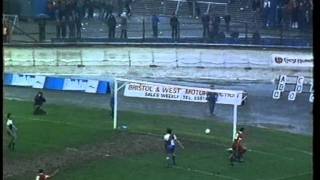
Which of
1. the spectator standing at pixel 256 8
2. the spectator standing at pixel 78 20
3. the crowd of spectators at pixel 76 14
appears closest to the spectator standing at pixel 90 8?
the crowd of spectators at pixel 76 14

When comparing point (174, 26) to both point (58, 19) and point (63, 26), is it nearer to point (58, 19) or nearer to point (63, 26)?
point (63, 26)

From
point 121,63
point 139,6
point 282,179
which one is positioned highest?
point 139,6

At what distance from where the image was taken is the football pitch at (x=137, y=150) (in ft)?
59.5

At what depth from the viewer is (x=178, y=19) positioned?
100 feet

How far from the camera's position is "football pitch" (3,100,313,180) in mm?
18141

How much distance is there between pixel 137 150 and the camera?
20359 mm

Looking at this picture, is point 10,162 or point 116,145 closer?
point 10,162

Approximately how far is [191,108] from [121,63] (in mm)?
3845

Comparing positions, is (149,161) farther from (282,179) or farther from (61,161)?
(282,179)

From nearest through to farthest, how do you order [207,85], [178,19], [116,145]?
1. [116,145]
2. [207,85]
3. [178,19]

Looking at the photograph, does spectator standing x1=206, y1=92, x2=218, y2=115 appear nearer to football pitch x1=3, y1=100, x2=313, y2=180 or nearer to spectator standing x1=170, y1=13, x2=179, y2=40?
football pitch x1=3, y1=100, x2=313, y2=180

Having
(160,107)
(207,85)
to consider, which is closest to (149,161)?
(160,107)

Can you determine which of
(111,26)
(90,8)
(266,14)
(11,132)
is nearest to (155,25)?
(111,26)

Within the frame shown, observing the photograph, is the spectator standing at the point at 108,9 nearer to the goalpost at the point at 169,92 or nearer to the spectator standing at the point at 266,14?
the spectator standing at the point at 266,14
